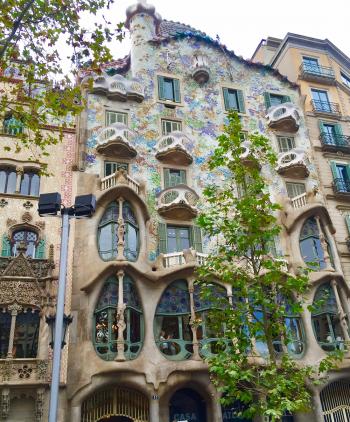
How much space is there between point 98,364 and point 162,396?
2.96m

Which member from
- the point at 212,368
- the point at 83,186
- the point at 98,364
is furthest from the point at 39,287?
the point at 212,368

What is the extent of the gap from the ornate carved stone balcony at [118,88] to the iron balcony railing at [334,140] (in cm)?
1156

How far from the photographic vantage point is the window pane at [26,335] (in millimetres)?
17206

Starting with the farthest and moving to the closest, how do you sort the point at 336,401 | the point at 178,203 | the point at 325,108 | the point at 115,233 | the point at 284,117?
the point at 325,108
the point at 284,117
the point at 178,203
the point at 336,401
the point at 115,233

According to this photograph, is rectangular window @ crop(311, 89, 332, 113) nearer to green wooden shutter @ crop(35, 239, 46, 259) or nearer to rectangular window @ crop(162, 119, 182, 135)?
rectangular window @ crop(162, 119, 182, 135)

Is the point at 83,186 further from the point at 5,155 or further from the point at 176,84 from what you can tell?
the point at 176,84

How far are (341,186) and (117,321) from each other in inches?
635

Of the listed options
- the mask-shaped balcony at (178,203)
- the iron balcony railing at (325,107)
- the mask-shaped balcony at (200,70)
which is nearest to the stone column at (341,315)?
the mask-shaped balcony at (178,203)

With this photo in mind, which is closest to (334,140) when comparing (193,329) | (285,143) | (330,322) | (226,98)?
(285,143)

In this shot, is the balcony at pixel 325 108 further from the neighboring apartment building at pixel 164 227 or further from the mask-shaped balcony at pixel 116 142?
the mask-shaped balcony at pixel 116 142

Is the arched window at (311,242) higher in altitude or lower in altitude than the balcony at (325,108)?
lower

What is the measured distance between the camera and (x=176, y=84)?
2728cm

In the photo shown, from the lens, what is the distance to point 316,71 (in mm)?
31375

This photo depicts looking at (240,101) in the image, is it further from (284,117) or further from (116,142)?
(116,142)
